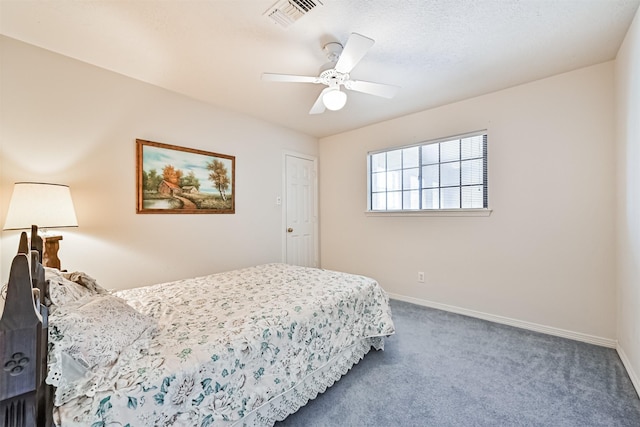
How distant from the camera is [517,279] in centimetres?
274

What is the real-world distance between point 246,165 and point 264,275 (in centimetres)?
154

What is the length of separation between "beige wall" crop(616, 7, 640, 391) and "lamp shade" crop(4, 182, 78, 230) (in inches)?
150

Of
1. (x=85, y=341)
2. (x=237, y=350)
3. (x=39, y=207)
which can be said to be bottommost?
(x=237, y=350)

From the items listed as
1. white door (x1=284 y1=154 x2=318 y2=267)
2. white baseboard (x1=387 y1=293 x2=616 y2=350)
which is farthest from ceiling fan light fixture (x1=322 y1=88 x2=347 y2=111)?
white baseboard (x1=387 y1=293 x2=616 y2=350)

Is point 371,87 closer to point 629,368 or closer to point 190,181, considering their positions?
point 190,181

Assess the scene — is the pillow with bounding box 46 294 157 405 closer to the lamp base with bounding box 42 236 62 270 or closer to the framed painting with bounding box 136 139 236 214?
the lamp base with bounding box 42 236 62 270

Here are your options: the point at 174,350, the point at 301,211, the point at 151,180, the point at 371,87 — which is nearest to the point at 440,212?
the point at 371,87

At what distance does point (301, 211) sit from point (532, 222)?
278 centimetres

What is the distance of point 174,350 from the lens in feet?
3.98

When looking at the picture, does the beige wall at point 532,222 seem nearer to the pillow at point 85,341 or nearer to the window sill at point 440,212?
the window sill at point 440,212

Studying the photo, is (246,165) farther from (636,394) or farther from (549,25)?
(636,394)

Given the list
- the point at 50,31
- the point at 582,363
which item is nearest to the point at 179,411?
the point at 50,31

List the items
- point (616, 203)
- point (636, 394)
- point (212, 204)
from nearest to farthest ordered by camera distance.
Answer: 1. point (636, 394)
2. point (616, 203)
3. point (212, 204)

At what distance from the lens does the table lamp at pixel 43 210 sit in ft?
5.73
